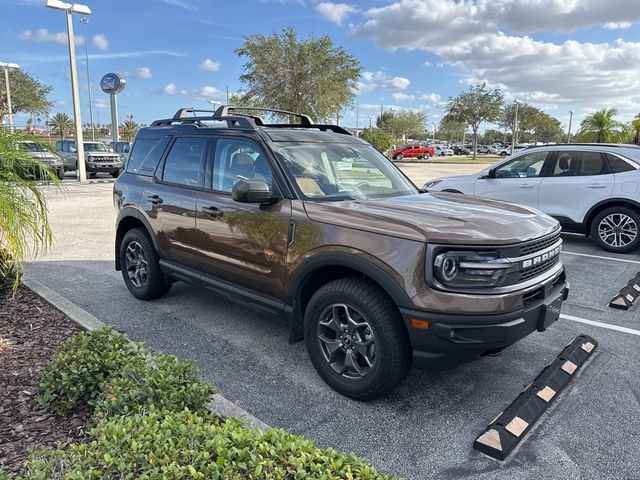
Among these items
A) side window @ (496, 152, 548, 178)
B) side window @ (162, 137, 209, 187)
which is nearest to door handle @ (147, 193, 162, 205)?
side window @ (162, 137, 209, 187)

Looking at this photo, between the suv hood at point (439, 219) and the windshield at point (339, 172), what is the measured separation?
0.74 ft

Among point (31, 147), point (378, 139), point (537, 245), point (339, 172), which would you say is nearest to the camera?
point (537, 245)

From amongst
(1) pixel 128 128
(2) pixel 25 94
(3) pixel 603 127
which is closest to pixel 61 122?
(1) pixel 128 128

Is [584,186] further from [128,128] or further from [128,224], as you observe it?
[128,128]

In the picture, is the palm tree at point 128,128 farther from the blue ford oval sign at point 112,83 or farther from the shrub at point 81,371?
the shrub at point 81,371

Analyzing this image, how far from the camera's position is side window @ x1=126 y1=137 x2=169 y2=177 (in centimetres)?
512

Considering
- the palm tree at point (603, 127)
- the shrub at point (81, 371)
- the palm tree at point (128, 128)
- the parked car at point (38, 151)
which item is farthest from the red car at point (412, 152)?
the shrub at point (81, 371)

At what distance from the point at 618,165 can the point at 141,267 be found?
23.7ft

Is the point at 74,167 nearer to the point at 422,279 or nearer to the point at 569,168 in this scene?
the point at 569,168

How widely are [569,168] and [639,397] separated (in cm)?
568

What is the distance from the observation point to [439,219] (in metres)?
3.18

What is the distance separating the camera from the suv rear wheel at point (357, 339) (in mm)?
3057

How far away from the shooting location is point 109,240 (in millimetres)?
8633

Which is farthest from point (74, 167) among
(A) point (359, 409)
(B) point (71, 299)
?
(A) point (359, 409)
